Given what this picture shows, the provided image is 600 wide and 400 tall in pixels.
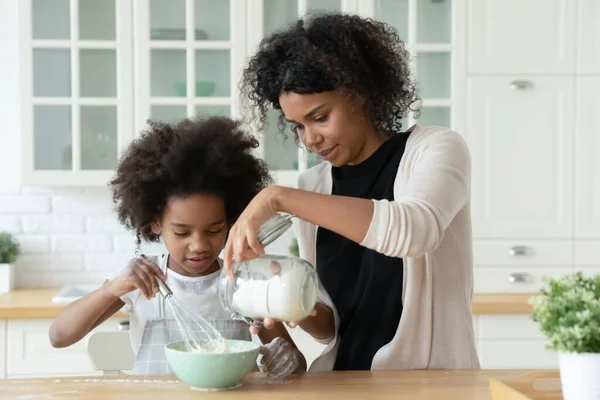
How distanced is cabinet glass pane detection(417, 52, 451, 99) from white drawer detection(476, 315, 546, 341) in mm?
870

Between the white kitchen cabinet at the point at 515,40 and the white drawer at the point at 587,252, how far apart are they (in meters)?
0.67

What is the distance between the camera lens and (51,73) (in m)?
2.81

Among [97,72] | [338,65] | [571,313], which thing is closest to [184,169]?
[338,65]

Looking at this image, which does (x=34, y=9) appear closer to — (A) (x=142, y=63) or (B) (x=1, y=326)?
(A) (x=142, y=63)

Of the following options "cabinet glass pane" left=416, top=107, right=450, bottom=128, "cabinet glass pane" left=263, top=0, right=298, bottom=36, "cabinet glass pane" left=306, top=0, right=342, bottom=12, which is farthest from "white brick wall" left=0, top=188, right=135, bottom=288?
"cabinet glass pane" left=416, top=107, right=450, bottom=128

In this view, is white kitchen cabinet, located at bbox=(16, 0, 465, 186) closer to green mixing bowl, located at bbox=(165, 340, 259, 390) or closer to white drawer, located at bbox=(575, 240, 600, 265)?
white drawer, located at bbox=(575, 240, 600, 265)

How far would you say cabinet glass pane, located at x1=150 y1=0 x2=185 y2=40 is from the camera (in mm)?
2842

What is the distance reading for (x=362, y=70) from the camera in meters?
1.46

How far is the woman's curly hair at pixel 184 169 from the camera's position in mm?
1606

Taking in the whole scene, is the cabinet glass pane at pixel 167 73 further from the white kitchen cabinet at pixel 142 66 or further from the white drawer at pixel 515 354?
the white drawer at pixel 515 354

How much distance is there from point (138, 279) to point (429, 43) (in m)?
1.87

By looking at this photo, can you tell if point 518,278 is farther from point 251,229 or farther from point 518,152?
point 251,229

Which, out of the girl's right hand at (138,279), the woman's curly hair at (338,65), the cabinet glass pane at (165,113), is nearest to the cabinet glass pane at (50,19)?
the cabinet glass pane at (165,113)

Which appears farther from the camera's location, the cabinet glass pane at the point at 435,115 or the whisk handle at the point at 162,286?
the cabinet glass pane at the point at 435,115
